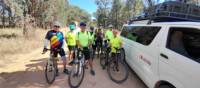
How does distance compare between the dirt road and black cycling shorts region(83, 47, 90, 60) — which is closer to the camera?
the dirt road

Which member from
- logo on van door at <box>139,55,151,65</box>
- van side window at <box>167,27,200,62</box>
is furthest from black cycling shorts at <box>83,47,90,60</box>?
van side window at <box>167,27,200,62</box>

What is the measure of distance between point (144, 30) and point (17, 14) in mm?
15562

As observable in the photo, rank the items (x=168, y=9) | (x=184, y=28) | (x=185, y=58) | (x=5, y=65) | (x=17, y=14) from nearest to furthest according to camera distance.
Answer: (x=185, y=58) < (x=184, y=28) < (x=168, y=9) < (x=5, y=65) < (x=17, y=14)

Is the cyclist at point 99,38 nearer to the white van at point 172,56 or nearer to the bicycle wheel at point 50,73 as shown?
the bicycle wheel at point 50,73

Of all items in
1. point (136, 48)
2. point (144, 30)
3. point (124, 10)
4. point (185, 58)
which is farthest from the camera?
point (124, 10)

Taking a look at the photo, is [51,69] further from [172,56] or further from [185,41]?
[185,41]

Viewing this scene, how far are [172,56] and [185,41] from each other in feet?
1.68

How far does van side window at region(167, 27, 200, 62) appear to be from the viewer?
153 inches

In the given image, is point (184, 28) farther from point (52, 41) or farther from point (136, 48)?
point (52, 41)

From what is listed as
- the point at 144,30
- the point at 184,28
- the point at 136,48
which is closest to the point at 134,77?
the point at 136,48

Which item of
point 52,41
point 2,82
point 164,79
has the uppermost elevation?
point 52,41

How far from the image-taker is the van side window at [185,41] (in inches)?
153

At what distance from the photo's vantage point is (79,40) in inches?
290

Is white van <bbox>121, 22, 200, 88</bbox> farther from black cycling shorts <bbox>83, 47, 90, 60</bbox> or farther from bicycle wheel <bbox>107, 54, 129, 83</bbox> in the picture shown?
black cycling shorts <bbox>83, 47, 90, 60</bbox>
